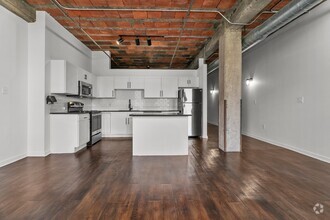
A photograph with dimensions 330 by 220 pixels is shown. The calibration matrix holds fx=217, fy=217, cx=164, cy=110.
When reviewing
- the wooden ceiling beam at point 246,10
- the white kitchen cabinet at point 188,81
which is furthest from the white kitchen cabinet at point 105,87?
the wooden ceiling beam at point 246,10

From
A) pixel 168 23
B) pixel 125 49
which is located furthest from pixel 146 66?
pixel 168 23

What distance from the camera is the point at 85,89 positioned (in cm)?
637

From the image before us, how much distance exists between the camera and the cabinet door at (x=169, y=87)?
805 centimetres

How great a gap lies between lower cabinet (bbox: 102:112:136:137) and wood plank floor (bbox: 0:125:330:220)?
3.01 metres

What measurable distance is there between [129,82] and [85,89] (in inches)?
76.5

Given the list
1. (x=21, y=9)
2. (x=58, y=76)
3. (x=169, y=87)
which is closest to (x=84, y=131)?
(x=58, y=76)

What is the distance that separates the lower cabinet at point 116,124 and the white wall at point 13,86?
124 inches

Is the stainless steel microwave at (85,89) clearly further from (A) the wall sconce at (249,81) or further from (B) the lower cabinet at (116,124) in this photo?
(A) the wall sconce at (249,81)

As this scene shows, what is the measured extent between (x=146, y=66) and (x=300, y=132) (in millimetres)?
7833

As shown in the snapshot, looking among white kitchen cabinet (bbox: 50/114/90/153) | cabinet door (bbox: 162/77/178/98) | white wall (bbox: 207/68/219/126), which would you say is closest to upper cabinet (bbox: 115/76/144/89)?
cabinet door (bbox: 162/77/178/98)

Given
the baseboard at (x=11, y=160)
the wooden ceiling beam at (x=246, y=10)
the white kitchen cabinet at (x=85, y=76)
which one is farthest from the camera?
the white kitchen cabinet at (x=85, y=76)

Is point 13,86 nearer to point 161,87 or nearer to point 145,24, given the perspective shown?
point 145,24

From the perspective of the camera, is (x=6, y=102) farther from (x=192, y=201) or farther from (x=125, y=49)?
(x=125, y=49)

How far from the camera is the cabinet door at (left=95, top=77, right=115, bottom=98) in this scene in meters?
7.85
